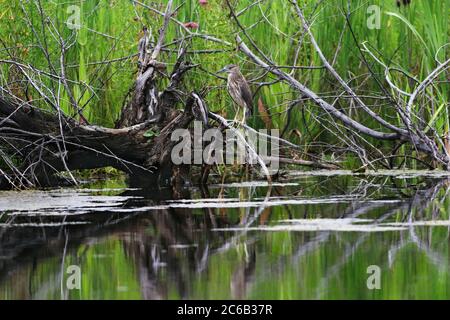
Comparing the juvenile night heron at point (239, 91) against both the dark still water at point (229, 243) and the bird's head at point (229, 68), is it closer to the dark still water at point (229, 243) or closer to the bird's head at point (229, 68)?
the bird's head at point (229, 68)

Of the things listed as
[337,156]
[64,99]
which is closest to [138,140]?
[64,99]

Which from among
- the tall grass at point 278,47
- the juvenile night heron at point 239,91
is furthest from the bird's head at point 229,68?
the tall grass at point 278,47

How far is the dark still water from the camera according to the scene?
4230 mm

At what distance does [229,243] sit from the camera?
5328 mm

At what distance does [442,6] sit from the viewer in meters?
9.18

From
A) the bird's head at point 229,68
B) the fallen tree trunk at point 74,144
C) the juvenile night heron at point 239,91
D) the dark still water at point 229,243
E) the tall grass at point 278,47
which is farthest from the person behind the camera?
the tall grass at point 278,47

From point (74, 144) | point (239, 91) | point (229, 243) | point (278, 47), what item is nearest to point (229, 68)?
point (239, 91)

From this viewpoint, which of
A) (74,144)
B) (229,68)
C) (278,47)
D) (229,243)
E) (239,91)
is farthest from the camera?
(278,47)

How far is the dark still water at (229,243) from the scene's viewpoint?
423 centimetres

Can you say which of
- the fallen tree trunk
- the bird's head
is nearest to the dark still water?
the fallen tree trunk

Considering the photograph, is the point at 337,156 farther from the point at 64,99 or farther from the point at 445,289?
the point at 445,289

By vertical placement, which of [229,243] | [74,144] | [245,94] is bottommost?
[229,243]

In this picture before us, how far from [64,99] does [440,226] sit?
402 centimetres

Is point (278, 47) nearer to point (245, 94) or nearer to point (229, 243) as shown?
point (245, 94)
